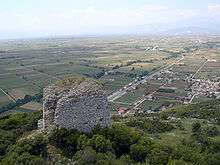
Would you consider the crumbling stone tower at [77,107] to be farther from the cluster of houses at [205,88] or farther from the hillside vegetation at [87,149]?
the cluster of houses at [205,88]

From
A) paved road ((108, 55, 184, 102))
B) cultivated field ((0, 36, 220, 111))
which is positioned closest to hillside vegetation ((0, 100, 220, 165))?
cultivated field ((0, 36, 220, 111))

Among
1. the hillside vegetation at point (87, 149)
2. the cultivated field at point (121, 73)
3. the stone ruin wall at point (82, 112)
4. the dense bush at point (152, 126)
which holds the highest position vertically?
the stone ruin wall at point (82, 112)

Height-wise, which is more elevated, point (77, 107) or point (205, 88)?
point (77, 107)

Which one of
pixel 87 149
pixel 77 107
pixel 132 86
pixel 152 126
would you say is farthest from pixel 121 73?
pixel 87 149

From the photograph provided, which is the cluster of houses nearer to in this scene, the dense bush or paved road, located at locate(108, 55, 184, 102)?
paved road, located at locate(108, 55, 184, 102)

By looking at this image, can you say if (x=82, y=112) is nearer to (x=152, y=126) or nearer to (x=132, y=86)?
(x=152, y=126)

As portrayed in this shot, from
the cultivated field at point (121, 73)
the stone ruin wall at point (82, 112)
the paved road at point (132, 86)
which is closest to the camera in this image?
the stone ruin wall at point (82, 112)

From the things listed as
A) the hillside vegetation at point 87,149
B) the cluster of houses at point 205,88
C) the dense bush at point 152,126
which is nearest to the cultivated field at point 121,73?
the cluster of houses at point 205,88

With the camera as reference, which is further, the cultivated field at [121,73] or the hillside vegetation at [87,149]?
the cultivated field at [121,73]

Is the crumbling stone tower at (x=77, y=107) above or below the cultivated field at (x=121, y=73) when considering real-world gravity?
above
